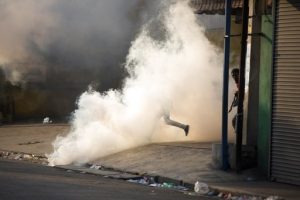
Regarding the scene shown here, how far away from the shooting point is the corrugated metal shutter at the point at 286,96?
9.70 meters

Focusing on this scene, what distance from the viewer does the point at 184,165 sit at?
11.1 metres

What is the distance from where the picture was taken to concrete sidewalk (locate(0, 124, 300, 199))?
944 cm

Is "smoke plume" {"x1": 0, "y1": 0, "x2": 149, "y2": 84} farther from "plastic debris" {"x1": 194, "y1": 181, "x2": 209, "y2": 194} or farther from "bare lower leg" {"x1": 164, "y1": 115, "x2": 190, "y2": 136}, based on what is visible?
"plastic debris" {"x1": 194, "y1": 181, "x2": 209, "y2": 194}

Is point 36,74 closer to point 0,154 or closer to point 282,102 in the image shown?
point 0,154

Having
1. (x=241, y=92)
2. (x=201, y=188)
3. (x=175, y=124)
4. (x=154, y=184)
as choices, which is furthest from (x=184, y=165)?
(x=175, y=124)

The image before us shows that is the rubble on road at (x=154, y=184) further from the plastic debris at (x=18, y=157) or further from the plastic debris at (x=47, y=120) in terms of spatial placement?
the plastic debris at (x=47, y=120)

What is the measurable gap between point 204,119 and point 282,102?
4.83m

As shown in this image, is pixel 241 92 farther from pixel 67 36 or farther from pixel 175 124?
pixel 67 36

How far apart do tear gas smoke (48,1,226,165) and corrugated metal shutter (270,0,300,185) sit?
418 cm

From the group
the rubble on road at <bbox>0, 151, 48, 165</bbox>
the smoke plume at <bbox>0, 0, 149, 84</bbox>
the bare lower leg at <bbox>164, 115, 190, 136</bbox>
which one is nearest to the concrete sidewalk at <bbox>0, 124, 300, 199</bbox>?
the rubble on road at <bbox>0, 151, 48, 165</bbox>

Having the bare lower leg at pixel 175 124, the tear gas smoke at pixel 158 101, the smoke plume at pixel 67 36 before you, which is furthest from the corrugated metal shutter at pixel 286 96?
the smoke plume at pixel 67 36

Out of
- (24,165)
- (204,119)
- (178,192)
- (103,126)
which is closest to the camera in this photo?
(178,192)

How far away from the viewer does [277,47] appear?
10062mm

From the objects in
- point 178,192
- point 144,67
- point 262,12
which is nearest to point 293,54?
point 262,12
